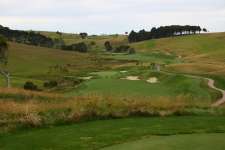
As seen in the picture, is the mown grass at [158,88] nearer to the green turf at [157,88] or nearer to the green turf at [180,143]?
the green turf at [157,88]

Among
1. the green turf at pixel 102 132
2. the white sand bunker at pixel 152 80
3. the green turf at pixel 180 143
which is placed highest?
the green turf at pixel 180 143

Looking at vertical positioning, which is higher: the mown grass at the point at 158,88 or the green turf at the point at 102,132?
the green turf at the point at 102,132

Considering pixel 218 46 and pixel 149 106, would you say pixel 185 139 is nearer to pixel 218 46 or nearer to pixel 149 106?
pixel 149 106

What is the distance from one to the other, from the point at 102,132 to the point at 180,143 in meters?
3.44

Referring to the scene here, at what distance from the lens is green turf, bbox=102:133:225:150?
13.7m

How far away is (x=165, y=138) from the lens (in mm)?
15445

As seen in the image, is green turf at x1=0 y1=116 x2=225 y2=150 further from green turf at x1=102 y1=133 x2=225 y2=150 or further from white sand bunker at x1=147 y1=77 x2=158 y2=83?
white sand bunker at x1=147 y1=77 x2=158 y2=83

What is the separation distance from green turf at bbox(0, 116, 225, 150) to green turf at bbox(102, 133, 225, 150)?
0.47m

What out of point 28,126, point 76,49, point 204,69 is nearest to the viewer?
point 28,126

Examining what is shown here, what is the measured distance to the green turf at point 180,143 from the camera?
13741 millimetres

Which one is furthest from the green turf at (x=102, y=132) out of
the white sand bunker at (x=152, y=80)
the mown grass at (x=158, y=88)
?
the white sand bunker at (x=152, y=80)

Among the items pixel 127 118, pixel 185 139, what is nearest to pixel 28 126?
pixel 127 118

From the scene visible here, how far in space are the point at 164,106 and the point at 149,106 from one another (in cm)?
82

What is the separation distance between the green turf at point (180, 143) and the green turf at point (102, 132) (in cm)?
47
